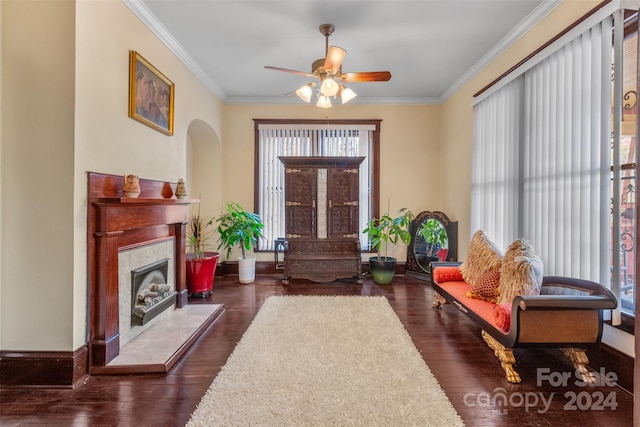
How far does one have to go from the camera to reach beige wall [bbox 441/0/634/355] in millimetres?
2361

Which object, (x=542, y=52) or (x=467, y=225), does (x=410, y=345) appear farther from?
(x=542, y=52)

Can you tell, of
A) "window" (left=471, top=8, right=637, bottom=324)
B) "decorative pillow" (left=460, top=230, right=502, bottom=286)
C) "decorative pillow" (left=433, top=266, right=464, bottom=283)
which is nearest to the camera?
"window" (left=471, top=8, right=637, bottom=324)

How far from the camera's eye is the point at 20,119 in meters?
1.96

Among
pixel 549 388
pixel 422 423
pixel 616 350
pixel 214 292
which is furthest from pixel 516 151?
pixel 214 292

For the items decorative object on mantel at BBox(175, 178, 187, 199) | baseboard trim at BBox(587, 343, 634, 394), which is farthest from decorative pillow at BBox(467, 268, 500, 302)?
decorative object on mantel at BBox(175, 178, 187, 199)

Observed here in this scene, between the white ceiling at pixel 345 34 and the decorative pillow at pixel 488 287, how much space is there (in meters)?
2.43

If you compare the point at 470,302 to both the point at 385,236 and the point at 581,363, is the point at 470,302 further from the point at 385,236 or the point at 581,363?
the point at 385,236

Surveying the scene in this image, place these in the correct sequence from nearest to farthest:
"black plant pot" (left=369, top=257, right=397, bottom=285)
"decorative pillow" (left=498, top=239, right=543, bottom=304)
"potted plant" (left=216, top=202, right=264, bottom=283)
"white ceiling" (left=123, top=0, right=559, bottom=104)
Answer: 1. "decorative pillow" (left=498, top=239, right=543, bottom=304)
2. "white ceiling" (left=123, top=0, right=559, bottom=104)
3. "potted plant" (left=216, top=202, right=264, bottom=283)
4. "black plant pot" (left=369, top=257, right=397, bottom=285)

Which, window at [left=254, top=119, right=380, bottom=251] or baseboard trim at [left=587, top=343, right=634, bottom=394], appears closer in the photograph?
baseboard trim at [left=587, top=343, right=634, bottom=394]

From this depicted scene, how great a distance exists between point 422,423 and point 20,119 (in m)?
3.16

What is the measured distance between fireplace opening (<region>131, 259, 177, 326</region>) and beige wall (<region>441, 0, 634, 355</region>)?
12.0ft

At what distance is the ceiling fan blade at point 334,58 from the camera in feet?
8.53

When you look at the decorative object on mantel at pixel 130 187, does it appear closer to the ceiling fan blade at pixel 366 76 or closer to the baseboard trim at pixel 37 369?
the baseboard trim at pixel 37 369

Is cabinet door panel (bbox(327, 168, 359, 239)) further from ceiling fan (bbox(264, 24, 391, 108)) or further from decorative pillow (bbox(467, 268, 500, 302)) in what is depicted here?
decorative pillow (bbox(467, 268, 500, 302))
